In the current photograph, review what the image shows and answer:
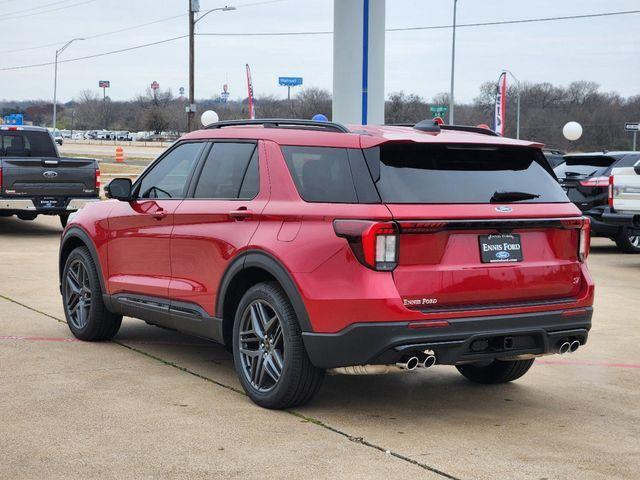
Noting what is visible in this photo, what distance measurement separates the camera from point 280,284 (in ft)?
19.8

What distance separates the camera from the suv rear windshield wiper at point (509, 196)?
19.6 feet

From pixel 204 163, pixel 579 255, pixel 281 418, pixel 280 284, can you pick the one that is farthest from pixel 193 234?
pixel 579 255

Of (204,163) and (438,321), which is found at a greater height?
(204,163)

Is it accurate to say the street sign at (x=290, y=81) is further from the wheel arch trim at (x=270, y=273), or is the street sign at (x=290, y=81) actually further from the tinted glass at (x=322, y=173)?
the tinted glass at (x=322, y=173)

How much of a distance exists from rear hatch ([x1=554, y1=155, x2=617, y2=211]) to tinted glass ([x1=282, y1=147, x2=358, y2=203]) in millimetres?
11905

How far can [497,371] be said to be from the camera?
23.0 ft

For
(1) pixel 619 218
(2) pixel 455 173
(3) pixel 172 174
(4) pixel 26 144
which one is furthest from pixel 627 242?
(2) pixel 455 173

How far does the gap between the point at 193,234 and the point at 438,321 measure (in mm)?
2061

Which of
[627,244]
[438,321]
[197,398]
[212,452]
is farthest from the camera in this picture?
[627,244]

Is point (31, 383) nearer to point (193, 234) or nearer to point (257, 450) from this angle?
point (193, 234)

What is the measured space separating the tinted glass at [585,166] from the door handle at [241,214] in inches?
486

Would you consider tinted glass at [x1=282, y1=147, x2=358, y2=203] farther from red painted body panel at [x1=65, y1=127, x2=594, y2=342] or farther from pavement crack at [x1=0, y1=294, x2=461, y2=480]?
pavement crack at [x1=0, y1=294, x2=461, y2=480]

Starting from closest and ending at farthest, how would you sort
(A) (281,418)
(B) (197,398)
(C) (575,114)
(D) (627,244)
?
(A) (281,418) → (B) (197,398) → (D) (627,244) → (C) (575,114)

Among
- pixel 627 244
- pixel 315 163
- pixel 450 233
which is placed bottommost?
pixel 627 244
